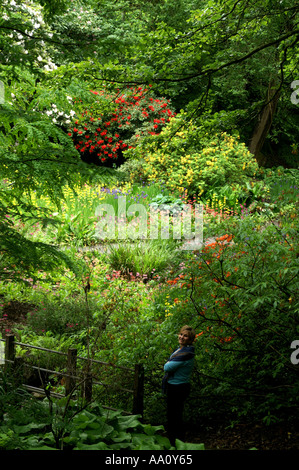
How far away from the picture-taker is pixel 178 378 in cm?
427

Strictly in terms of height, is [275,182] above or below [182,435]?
above

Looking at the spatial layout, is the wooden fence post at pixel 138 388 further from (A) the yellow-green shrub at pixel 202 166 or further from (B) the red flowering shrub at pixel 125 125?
(B) the red flowering shrub at pixel 125 125

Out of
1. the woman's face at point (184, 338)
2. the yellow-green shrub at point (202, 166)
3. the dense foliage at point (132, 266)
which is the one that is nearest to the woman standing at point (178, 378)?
the woman's face at point (184, 338)

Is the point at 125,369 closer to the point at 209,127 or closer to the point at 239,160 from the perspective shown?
the point at 209,127

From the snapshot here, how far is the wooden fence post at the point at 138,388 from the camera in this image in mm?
4672

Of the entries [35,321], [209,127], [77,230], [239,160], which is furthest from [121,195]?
[209,127]

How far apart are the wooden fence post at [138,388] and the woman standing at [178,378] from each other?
424 mm

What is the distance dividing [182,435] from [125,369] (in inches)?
35.9

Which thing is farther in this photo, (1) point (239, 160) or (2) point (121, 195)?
(1) point (239, 160)

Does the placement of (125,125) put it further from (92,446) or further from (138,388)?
(92,446)

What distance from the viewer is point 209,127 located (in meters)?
5.45

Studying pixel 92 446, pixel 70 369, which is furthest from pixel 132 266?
pixel 92 446

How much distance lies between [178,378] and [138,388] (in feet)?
1.99

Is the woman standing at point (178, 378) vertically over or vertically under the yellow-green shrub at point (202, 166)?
under
